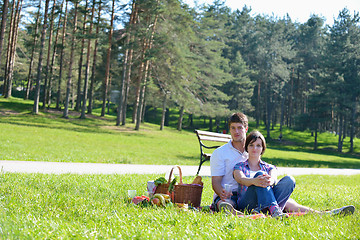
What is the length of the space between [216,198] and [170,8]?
26250mm

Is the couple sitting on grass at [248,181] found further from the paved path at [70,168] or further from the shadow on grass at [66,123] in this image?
the shadow on grass at [66,123]

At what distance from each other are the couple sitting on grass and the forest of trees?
22.9 meters

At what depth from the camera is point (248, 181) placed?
4.43m

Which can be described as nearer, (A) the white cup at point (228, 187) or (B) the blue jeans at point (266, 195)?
(B) the blue jeans at point (266, 195)

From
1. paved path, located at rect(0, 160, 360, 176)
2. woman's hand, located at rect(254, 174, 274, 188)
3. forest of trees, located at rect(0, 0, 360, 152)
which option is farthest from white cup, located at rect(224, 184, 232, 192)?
forest of trees, located at rect(0, 0, 360, 152)

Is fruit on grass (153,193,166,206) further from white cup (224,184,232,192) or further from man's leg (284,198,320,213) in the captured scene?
man's leg (284,198,320,213)

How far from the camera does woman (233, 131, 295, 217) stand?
4.37m

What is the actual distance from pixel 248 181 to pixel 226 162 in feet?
1.98

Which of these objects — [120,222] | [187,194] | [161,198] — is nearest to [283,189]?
[187,194]

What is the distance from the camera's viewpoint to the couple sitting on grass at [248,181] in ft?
14.5

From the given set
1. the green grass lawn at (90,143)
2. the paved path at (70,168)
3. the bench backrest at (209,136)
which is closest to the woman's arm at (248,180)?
the bench backrest at (209,136)

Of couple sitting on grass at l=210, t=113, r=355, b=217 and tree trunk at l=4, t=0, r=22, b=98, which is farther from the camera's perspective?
tree trunk at l=4, t=0, r=22, b=98

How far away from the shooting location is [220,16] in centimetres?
4444

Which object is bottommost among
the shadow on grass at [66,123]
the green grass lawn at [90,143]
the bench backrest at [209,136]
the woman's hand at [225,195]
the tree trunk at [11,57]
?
the green grass lawn at [90,143]
